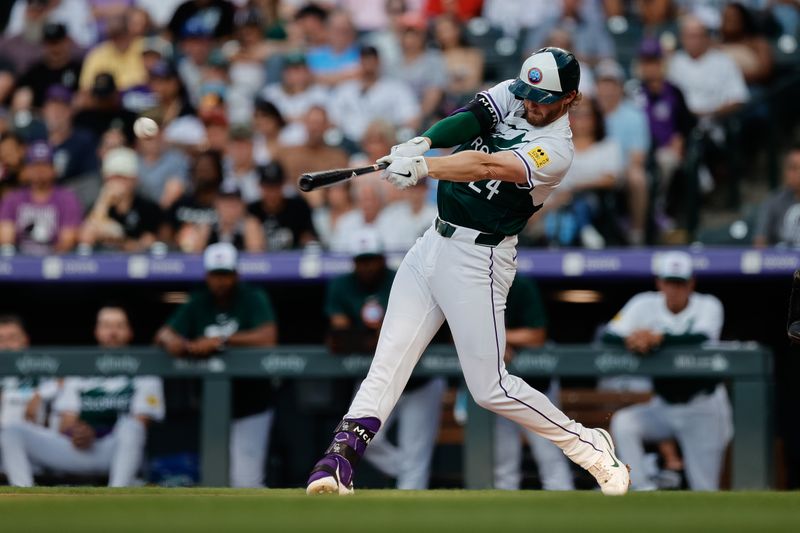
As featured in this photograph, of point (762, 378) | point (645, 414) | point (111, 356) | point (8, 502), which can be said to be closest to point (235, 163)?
point (111, 356)

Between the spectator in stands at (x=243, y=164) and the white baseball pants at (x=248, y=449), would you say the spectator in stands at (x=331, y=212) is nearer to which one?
the spectator in stands at (x=243, y=164)

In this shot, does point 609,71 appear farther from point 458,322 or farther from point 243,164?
point 458,322

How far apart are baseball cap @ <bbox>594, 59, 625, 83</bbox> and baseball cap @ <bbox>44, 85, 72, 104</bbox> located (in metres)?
4.29

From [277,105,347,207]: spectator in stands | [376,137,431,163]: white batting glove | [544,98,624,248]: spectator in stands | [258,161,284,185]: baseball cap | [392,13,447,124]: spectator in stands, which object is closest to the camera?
[376,137,431,163]: white batting glove

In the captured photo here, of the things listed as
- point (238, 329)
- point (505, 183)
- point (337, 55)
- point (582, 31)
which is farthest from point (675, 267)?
point (337, 55)

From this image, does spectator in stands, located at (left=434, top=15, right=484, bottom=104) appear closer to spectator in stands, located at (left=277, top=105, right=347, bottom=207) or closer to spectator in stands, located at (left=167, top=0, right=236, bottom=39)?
spectator in stands, located at (left=277, top=105, right=347, bottom=207)

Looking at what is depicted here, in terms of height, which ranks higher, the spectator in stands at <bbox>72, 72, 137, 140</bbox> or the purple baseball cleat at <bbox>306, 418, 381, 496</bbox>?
the spectator in stands at <bbox>72, 72, 137, 140</bbox>

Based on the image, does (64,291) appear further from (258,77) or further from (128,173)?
(258,77)

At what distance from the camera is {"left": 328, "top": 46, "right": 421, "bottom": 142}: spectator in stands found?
34.3 feet

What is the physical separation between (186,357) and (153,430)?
4.84ft

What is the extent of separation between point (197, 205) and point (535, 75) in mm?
4504

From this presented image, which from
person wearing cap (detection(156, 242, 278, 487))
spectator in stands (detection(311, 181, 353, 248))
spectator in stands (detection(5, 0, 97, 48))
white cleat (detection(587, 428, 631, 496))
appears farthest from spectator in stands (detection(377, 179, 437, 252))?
spectator in stands (detection(5, 0, 97, 48))

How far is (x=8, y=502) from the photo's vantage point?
4.87 m

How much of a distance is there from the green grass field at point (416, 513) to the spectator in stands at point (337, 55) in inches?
255
